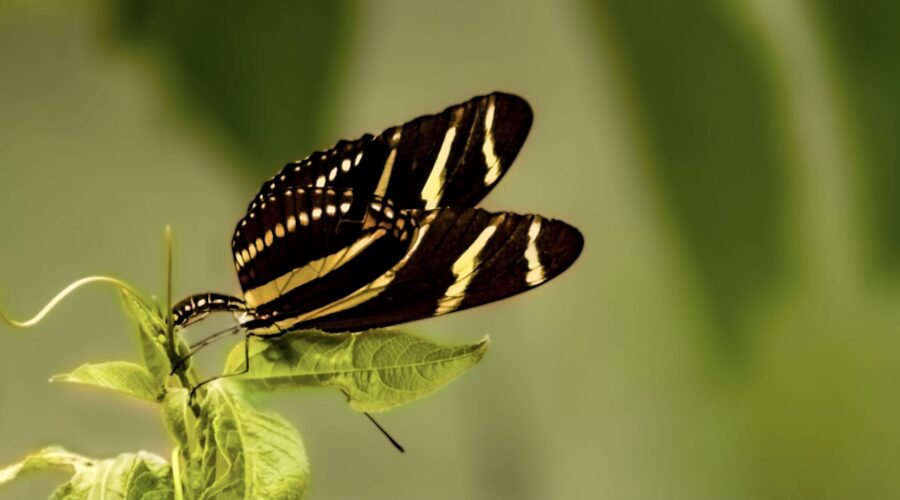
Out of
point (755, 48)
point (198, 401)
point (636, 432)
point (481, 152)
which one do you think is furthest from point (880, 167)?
point (198, 401)

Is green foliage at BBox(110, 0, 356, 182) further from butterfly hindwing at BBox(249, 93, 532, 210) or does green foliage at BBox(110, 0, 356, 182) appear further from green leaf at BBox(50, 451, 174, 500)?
green leaf at BBox(50, 451, 174, 500)

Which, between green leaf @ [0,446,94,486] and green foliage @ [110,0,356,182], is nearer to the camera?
green leaf @ [0,446,94,486]

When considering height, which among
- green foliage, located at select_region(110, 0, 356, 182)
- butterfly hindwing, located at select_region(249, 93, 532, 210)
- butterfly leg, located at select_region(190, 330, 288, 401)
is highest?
green foliage, located at select_region(110, 0, 356, 182)

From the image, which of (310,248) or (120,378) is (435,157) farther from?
(120,378)

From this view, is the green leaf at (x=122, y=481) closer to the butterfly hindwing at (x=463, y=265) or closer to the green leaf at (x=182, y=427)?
the green leaf at (x=182, y=427)

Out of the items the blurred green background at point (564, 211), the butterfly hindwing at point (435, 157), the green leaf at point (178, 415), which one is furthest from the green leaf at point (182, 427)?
the blurred green background at point (564, 211)

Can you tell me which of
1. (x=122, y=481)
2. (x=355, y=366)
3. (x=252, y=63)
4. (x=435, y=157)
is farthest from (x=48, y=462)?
(x=252, y=63)

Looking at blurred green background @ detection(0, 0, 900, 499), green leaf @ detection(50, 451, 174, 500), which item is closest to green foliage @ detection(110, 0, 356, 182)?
blurred green background @ detection(0, 0, 900, 499)

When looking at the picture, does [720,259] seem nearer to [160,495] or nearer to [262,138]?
[262,138]
